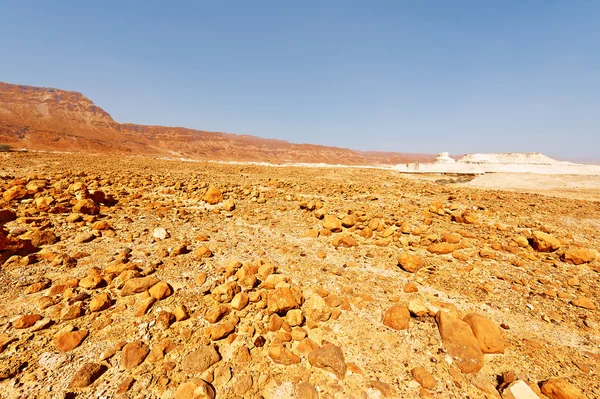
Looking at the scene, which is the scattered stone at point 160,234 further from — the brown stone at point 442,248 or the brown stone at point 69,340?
the brown stone at point 442,248

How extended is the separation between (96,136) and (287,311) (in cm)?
10869

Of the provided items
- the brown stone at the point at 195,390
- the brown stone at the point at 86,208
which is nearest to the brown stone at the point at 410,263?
the brown stone at the point at 195,390

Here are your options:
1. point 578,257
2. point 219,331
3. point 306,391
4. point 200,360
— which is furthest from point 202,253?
point 578,257

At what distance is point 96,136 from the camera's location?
83.1 meters

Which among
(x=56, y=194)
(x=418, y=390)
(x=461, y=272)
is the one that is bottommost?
(x=418, y=390)

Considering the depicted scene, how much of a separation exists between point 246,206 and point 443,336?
6.37m

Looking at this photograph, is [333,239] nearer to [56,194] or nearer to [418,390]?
[418,390]

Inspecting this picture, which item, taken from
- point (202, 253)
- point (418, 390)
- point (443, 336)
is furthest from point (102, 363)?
point (443, 336)

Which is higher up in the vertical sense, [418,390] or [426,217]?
[426,217]

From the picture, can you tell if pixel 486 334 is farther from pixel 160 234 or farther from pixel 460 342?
pixel 160 234

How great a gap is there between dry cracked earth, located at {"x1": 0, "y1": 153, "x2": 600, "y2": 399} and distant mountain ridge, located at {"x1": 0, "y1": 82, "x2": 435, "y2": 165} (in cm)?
7080

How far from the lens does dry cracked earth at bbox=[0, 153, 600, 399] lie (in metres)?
2.17

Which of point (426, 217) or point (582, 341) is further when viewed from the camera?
point (426, 217)

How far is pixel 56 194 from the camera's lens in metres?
6.83
